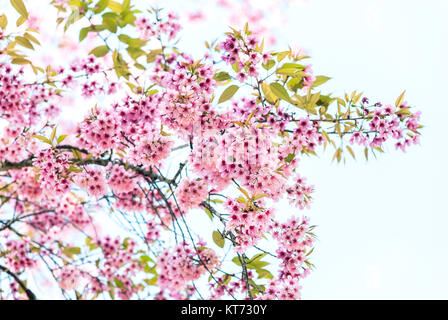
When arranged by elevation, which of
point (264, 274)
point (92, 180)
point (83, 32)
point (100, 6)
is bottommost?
point (264, 274)

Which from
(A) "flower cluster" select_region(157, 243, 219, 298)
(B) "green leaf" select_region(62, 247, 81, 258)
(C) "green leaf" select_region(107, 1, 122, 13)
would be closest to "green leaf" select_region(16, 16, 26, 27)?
(C) "green leaf" select_region(107, 1, 122, 13)

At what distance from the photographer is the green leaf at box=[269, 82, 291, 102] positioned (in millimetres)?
2162

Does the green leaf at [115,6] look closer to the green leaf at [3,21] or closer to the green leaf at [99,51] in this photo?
the green leaf at [99,51]

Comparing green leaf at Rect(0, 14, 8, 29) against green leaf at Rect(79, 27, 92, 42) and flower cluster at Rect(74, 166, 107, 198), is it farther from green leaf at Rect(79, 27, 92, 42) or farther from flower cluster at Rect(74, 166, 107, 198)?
flower cluster at Rect(74, 166, 107, 198)

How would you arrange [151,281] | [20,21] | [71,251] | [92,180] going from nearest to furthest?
[92,180] < [20,21] < [71,251] < [151,281]

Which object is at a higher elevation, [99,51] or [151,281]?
[99,51]

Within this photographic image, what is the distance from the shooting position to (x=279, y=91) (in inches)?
85.4

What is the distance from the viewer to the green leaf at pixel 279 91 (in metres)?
2.16

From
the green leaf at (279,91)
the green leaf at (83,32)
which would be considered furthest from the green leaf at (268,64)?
the green leaf at (83,32)

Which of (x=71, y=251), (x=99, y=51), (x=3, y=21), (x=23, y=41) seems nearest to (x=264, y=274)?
(x=99, y=51)

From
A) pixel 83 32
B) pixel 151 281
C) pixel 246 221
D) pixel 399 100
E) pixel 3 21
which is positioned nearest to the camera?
pixel 246 221

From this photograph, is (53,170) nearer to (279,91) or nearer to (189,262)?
(189,262)
